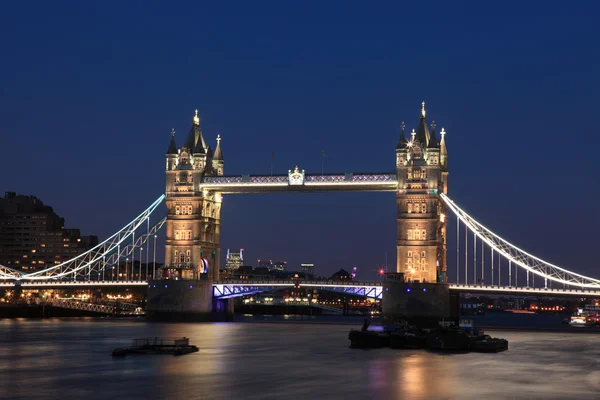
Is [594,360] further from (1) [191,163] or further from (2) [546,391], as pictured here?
(1) [191,163]

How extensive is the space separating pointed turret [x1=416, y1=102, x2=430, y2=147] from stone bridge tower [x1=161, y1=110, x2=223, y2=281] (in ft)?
85.5

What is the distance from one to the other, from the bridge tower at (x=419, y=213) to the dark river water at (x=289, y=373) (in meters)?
40.1

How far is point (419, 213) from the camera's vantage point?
110 metres

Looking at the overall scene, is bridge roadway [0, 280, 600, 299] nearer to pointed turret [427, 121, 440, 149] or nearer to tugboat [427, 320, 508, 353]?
pointed turret [427, 121, 440, 149]

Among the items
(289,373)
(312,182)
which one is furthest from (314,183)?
(289,373)

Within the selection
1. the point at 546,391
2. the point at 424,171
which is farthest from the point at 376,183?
the point at 546,391

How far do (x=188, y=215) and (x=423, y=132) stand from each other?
2932 centimetres

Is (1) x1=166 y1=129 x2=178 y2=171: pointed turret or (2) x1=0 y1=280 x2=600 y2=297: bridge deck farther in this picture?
(1) x1=166 y1=129 x2=178 y2=171: pointed turret

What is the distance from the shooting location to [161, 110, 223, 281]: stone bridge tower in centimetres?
11862

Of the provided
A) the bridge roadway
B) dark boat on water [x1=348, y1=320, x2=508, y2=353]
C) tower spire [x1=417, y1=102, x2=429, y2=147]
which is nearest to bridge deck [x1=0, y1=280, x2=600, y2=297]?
the bridge roadway

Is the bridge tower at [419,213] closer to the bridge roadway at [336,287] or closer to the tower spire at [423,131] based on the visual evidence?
the tower spire at [423,131]

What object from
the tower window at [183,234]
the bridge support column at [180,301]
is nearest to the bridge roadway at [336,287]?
the bridge support column at [180,301]

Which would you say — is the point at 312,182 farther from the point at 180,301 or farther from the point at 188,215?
the point at 180,301

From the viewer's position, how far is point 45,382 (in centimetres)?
4216
